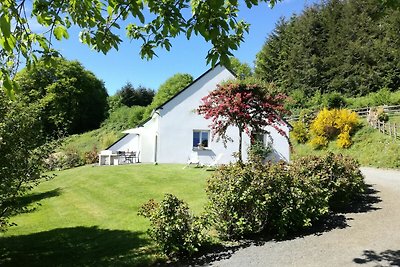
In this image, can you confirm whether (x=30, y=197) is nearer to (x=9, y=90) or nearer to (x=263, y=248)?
(x=263, y=248)

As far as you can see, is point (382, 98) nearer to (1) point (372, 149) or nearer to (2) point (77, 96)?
(1) point (372, 149)

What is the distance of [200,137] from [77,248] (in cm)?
1472

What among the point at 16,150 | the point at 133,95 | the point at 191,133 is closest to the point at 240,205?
the point at 16,150

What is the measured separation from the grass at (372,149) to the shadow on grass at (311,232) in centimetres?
1111

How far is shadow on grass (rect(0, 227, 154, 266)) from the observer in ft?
24.6

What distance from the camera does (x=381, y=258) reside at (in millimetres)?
6340

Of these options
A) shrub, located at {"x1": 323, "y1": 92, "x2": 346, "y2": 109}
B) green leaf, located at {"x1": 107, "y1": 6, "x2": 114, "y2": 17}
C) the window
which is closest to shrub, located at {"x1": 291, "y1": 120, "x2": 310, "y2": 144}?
shrub, located at {"x1": 323, "y1": 92, "x2": 346, "y2": 109}

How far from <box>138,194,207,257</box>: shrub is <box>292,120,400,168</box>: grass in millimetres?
15108

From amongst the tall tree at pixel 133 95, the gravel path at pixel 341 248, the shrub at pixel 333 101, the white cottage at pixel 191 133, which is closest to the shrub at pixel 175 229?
the gravel path at pixel 341 248

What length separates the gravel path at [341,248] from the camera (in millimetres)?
6355

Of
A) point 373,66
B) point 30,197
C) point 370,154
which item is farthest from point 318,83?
point 30,197

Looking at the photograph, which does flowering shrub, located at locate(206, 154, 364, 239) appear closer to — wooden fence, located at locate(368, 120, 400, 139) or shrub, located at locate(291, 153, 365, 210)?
shrub, located at locate(291, 153, 365, 210)

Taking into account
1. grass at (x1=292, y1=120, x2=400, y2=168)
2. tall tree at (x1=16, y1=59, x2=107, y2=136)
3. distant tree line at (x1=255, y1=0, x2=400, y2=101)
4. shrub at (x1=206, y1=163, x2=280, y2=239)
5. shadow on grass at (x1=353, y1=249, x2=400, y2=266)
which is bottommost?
shadow on grass at (x1=353, y1=249, x2=400, y2=266)

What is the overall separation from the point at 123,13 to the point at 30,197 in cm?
1372
